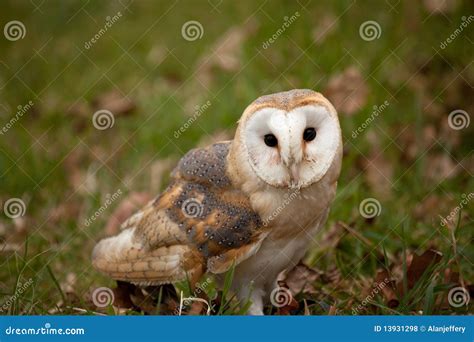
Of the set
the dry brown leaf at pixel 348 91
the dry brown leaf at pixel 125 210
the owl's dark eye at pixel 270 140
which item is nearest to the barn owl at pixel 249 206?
the owl's dark eye at pixel 270 140

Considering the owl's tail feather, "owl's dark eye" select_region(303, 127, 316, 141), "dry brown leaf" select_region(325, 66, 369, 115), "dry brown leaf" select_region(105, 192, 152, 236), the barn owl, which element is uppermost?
"dry brown leaf" select_region(325, 66, 369, 115)

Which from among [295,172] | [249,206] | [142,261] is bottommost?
[142,261]

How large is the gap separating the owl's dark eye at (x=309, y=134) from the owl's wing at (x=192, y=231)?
25 centimetres

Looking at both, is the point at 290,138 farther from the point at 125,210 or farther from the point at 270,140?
the point at 125,210

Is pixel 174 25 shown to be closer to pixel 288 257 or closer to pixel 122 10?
pixel 122 10

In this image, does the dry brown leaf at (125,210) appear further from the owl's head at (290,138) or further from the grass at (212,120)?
the owl's head at (290,138)

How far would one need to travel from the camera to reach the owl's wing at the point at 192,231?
2.29 meters

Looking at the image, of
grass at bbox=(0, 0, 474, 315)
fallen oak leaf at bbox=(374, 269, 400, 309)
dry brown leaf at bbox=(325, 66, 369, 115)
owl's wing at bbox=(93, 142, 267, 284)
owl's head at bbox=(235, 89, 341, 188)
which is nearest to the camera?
owl's head at bbox=(235, 89, 341, 188)

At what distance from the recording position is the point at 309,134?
2.14 meters

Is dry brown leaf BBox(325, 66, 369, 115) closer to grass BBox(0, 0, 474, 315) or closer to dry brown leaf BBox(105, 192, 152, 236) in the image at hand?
grass BBox(0, 0, 474, 315)

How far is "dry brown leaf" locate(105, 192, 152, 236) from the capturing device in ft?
10.8

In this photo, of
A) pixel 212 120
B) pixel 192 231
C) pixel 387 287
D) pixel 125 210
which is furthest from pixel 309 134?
pixel 212 120

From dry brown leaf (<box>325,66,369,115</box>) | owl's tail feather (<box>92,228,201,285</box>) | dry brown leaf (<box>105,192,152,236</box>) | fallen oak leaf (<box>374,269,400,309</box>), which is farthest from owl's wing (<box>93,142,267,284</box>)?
dry brown leaf (<box>325,66,369,115</box>)

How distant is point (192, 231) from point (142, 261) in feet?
0.62
